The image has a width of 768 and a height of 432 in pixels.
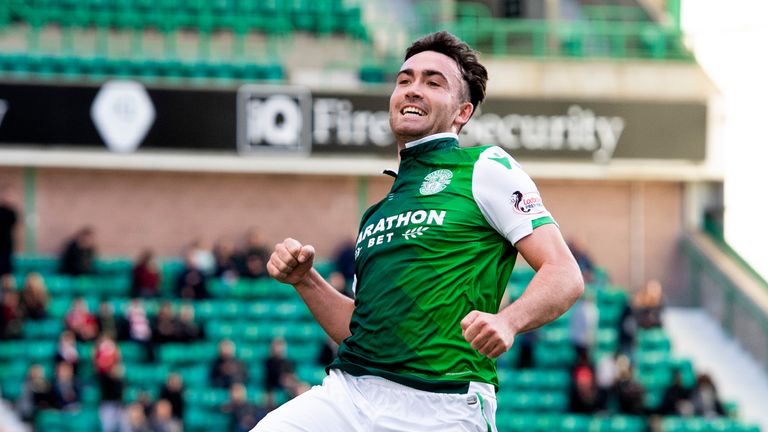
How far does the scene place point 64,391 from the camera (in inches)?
574

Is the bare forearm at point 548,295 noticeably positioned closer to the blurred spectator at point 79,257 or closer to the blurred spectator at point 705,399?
the blurred spectator at point 705,399

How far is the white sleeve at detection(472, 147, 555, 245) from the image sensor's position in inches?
161

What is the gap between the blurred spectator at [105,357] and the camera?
1476cm

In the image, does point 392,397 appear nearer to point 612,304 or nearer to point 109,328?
point 109,328

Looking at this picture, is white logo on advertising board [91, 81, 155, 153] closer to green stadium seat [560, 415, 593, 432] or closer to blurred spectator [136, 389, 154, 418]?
blurred spectator [136, 389, 154, 418]

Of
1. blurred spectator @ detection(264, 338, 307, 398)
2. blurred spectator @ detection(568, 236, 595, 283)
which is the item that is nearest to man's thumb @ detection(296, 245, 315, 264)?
blurred spectator @ detection(264, 338, 307, 398)

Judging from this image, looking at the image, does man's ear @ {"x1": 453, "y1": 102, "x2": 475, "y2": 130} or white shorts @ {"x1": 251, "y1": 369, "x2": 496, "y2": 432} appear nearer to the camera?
white shorts @ {"x1": 251, "y1": 369, "x2": 496, "y2": 432}

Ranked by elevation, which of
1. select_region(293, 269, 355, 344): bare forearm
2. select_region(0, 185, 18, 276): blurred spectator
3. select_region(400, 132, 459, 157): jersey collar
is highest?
select_region(400, 132, 459, 157): jersey collar

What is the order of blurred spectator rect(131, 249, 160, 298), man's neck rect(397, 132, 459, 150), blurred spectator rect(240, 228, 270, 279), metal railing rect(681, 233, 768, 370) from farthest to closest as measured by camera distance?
metal railing rect(681, 233, 768, 370) < blurred spectator rect(240, 228, 270, 279) < blurred spectator rect(131, 249, 160, 298) < man's neck rect(397, 132, 459, 150)

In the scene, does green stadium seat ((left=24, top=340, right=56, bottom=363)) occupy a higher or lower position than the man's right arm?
lower

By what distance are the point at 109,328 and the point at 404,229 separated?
38.5ft

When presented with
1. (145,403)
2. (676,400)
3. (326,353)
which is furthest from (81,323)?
(676,400)

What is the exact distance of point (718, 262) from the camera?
19.3 meters

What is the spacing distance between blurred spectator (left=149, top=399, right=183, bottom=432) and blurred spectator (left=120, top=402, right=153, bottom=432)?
7cm
